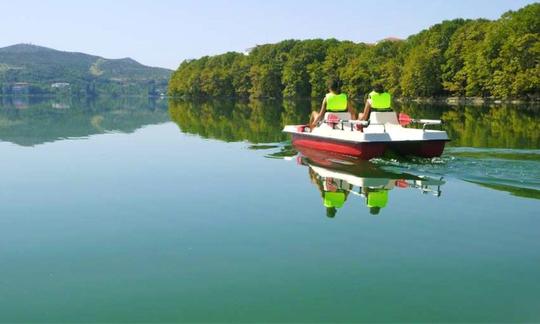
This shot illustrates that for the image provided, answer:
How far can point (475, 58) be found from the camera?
67750 millimetres

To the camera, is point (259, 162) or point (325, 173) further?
point (259, 162)

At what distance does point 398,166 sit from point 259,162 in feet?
12.9

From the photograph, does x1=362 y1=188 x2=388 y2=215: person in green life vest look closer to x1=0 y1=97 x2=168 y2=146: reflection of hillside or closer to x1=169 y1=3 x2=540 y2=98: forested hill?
x1=0 y1=97 x2=168 y2=146: reflection of hillside

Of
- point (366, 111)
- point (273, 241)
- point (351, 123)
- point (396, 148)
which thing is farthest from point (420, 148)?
point (273, 241)

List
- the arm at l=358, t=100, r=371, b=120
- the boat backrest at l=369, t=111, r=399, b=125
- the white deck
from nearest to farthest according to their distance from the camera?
1. the white deck
2. the boat backrest at l=369, t=111, r=399, b=125
3. the arm at l=358, t=100, r=371, b=120

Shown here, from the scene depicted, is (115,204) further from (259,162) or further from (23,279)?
(259,162)

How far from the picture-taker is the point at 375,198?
10414 millimetres

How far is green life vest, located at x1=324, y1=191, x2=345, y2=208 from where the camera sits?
32.4 ft

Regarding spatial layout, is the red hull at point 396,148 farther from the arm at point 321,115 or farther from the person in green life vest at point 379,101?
the arm at point 321,115

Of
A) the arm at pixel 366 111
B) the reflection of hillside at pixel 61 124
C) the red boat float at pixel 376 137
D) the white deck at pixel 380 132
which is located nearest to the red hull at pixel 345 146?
the red boat float at pixel 376 137

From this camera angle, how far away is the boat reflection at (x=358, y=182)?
10151 millimetres

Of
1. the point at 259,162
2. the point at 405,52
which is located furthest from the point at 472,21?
the point at 259,162

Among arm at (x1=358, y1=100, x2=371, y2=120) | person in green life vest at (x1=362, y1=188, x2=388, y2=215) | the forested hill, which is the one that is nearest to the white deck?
arm at (x1=358, y1=100, x2=371, y2=120)

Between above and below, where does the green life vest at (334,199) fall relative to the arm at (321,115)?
below
